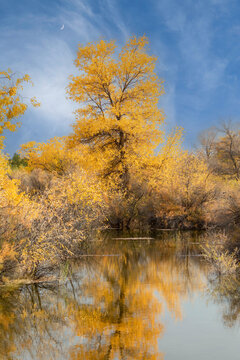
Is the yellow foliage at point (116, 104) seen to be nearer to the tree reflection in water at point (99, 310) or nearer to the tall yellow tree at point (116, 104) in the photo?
the tall yellow tree at point (116, 104)

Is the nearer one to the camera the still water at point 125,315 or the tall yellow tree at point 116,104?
the still water at point 125,315

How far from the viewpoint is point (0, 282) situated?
30.1 ft

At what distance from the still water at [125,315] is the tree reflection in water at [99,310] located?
13 millimetres

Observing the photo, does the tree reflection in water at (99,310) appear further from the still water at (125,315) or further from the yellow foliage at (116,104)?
the yellow foliage at (116,104)

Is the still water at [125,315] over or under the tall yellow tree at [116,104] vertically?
under

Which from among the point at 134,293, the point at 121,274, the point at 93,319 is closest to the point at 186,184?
the point at 121,274

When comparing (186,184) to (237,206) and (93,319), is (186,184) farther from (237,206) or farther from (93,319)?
(93,319)

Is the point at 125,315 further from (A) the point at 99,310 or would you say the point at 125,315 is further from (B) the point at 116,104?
(B) the point at 116,104

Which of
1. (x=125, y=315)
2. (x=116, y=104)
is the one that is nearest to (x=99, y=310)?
(x=125, y=315)

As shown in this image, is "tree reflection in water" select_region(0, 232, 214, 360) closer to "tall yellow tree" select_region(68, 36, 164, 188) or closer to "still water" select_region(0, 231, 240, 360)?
"still water" select_region(0, 231, 240, 360)

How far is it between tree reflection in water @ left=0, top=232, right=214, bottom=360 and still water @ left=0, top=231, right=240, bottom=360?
0.01 metres

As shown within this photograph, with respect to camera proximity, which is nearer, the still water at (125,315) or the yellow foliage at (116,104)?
the still water at (125,315)

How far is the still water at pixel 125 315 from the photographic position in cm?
565

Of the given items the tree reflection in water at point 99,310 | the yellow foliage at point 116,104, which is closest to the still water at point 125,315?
the tree reflection in water at point 99,310
